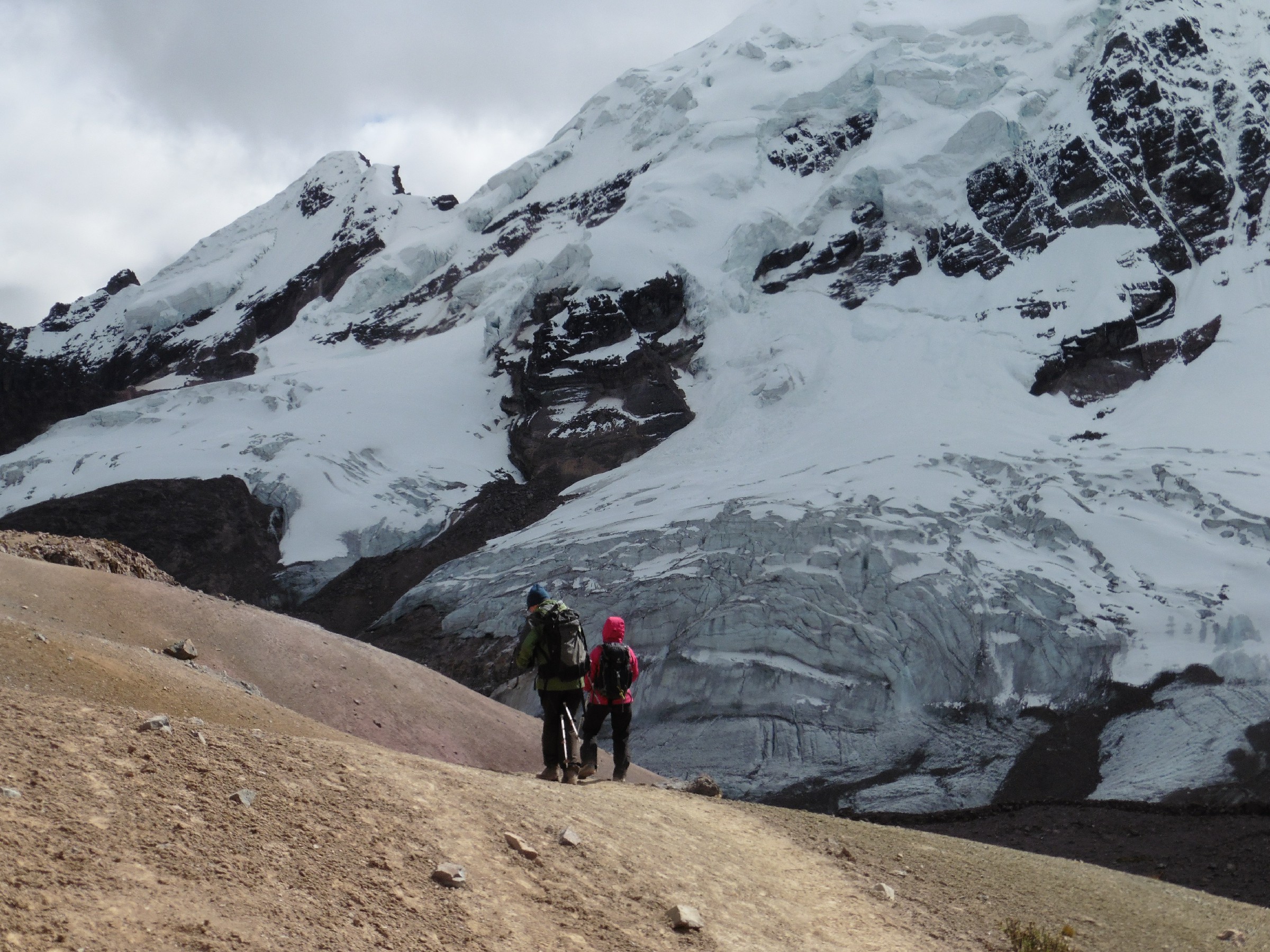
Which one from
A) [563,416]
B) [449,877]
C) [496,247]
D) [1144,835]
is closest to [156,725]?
[449,877]

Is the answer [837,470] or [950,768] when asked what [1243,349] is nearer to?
[837,470]

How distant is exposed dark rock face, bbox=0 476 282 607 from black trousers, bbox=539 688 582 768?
49.1 m

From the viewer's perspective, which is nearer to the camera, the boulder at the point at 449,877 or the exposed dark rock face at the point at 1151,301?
the boulder at the point at 449,877

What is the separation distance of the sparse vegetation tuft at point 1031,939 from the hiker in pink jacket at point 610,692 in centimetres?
375

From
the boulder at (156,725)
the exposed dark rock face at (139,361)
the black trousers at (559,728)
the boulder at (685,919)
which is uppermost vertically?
the exposed dark rock face at (139,361)

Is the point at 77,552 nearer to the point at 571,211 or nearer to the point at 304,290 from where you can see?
the point at 571,211

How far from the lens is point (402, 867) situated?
20.4 ft

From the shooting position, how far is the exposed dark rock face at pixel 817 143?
79375 millimetres

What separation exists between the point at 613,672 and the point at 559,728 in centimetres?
74

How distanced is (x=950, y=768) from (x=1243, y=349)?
37189 mm

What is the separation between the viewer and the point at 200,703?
10094 mm

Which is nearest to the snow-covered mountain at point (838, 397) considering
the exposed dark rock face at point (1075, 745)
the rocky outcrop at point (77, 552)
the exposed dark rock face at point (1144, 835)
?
the exposed dark rock face at point (1075, 745)

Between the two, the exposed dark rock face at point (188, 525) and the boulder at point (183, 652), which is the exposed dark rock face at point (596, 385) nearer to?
the exposed dark rock face at point (188, 525)

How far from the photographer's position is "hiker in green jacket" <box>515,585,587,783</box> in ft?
32.8
